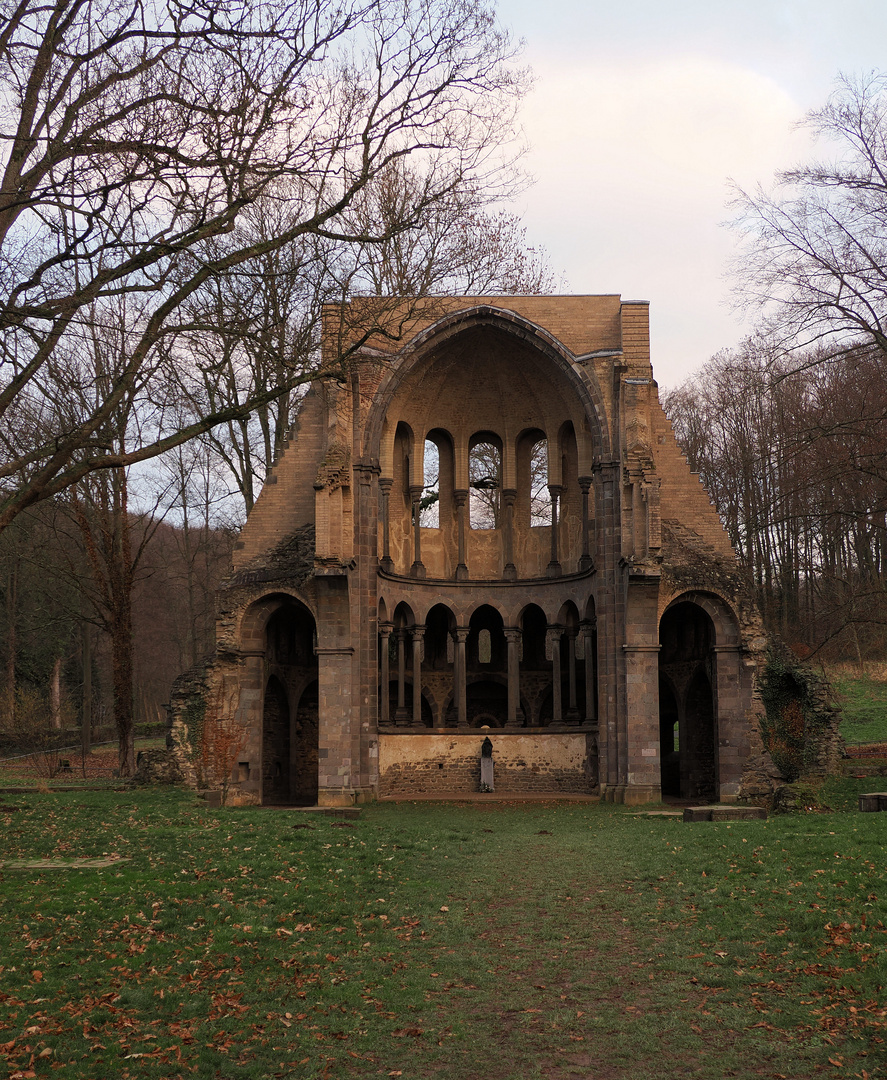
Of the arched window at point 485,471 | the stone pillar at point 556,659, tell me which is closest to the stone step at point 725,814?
the stone pillar at point 556,659

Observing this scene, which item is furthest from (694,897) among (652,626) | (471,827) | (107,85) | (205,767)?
(205,767)

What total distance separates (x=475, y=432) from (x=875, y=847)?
18244 millimetres

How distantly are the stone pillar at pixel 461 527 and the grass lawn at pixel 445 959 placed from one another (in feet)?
45.1

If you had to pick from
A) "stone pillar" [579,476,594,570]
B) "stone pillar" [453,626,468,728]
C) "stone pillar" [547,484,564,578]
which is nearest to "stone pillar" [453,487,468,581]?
"stone pillar" [453,626,468,728]

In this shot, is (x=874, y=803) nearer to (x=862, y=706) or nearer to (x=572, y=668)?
(x=572, y=668)

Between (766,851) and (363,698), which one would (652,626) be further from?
(766,851)

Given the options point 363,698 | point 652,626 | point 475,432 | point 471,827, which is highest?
point 475,432

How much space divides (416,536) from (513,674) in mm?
4304

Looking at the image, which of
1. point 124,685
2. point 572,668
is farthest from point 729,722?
point 124,685

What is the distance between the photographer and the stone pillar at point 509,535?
1070 inches

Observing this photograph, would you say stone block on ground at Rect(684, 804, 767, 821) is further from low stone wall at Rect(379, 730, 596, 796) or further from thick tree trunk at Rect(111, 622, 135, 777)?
thick tree trunk at Rect(111, 622, 135, 777)

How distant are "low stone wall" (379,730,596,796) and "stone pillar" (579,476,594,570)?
13.3 ft

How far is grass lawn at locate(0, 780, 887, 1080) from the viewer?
20.7ft

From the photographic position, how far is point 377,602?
23688 millimetres
